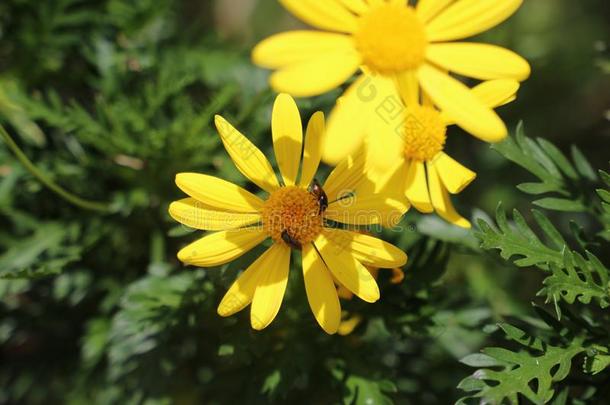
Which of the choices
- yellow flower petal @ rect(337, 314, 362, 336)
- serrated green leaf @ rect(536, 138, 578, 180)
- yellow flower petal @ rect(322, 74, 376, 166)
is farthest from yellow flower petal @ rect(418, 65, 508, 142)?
yellow flower petal @ rect(337, 314, 362, 336)

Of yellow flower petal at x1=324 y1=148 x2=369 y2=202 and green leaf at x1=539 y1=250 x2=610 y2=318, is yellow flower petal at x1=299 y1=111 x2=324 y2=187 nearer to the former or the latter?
yellow flower petal at x1=324 y1=148 x2=369 y2=202

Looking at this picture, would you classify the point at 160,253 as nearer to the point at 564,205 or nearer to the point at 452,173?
the point at 452,173

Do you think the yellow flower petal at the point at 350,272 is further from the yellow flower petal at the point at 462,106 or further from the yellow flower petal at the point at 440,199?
the yellow flower petal at the point at 462,106

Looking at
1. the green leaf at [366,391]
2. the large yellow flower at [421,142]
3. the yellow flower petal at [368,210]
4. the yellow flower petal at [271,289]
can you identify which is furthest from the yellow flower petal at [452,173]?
the green leaf at [366,391]

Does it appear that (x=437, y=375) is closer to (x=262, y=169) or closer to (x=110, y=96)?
(x=262, y=169)

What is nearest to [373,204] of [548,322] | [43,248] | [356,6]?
[356,6]

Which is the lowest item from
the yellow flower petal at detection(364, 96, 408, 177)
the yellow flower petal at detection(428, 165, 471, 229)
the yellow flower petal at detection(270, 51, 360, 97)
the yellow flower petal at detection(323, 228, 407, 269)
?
the yellow flower petal at detection(428, 165, 471, 229)
